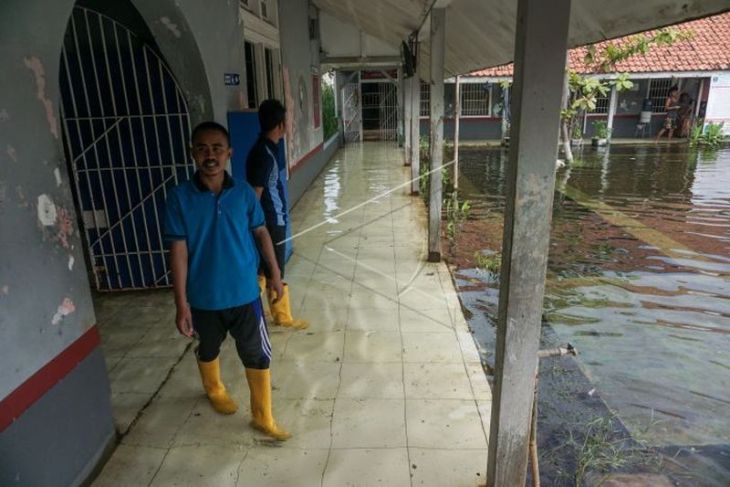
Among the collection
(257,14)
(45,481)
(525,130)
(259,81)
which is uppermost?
(257,14)

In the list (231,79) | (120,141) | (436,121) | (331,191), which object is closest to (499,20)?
(436,121)

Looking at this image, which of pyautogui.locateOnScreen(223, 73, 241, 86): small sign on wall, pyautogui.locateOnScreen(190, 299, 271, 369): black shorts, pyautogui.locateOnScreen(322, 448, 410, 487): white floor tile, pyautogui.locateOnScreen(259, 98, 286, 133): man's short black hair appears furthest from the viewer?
pyautogui.locateOnScreen(223, 73, 241, 86): small sign on wall

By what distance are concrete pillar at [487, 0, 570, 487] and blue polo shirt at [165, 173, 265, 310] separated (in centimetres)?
124

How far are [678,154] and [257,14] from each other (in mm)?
13710

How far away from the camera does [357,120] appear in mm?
19359

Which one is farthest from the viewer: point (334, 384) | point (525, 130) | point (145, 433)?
point (334, 384)

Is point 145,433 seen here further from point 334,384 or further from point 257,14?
point 257,14

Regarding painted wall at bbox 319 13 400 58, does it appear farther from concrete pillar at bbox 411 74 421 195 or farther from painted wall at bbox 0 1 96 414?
painted wall at bbox 0 1 96 414

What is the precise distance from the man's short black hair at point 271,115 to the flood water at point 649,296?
2.75 m

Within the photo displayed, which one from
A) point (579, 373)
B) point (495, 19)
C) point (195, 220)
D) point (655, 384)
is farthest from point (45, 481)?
point (495, 19)

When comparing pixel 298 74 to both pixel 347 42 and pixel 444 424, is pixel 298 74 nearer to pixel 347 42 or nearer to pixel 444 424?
pixel 347 42

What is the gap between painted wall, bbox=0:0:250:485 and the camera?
1820 millimetres

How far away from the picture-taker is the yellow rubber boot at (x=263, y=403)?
8.39 feet

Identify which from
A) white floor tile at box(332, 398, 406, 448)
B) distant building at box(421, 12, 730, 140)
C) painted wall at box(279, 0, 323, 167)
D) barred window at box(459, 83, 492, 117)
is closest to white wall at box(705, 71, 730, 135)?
distant building at box(421, 12, 730, 140)
